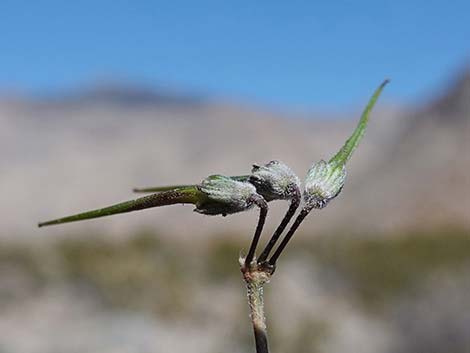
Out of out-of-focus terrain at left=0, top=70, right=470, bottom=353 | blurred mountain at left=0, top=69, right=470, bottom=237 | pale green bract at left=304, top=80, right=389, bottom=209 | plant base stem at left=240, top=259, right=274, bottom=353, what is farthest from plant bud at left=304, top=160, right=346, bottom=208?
blurred mountain at left=0, top=69, right=470, bottom=237

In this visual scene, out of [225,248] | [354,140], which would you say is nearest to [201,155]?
[225,248]

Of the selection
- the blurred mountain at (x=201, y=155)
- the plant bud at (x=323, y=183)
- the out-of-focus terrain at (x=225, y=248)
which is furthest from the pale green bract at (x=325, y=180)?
the blurred mountain at (x=201, y=155)

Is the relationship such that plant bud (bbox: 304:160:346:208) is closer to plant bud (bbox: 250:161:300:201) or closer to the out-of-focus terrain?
plant bud (bbox: 250:161:300:201)

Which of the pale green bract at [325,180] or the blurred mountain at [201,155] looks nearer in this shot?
the pale green bract at [325,180]

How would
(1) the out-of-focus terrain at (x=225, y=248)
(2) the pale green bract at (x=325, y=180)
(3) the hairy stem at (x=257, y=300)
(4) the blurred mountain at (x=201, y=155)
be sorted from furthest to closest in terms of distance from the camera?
(4) the blurred mountain at (x=201, y=155)
(1) the out-of-focus terrain at (x=225, y=248)
(2) the pale green bract at (x=325, y=180)
(3) the hairy stem at (x=257, y=300)

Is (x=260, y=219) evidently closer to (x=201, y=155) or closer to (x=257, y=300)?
(x=257, y=300)

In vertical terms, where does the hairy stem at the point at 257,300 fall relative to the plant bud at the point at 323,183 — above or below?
below

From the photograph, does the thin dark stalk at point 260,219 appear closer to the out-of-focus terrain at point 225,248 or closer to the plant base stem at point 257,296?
the plant base stem at point 257,296

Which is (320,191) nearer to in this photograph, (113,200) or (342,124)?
(113,200)
